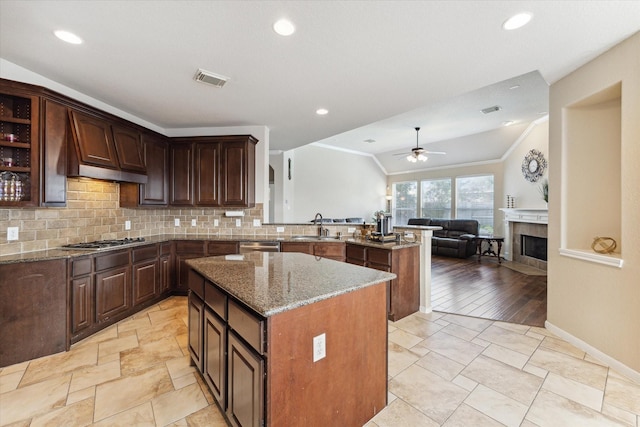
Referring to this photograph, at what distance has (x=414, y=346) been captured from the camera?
2625 millimetres

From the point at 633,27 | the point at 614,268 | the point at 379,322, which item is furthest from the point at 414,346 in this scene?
the point at 633,27

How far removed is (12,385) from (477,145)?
876 centimetres

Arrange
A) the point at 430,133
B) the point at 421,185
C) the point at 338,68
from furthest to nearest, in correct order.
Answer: the point at 421,185, the point at 430,133, the point at 338,68

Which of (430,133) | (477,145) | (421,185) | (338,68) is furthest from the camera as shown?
(421,185)

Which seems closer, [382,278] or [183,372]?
[382,278]

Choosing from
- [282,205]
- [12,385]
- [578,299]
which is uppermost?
[282,205]

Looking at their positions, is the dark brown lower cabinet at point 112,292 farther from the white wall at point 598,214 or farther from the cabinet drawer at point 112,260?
the white wall at point 598,214

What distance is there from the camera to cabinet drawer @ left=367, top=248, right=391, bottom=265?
320cm

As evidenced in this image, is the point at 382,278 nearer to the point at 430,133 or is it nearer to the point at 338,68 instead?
the point at 338,68

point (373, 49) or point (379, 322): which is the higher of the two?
point (373, 49)

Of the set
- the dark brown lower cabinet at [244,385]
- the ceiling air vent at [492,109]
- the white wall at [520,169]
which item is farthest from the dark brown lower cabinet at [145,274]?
the white wall at [520,169]

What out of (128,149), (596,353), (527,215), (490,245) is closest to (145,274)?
(128,149)

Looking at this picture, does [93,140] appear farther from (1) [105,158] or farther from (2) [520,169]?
(2) [520,169]

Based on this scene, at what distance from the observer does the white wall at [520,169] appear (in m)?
5.95
